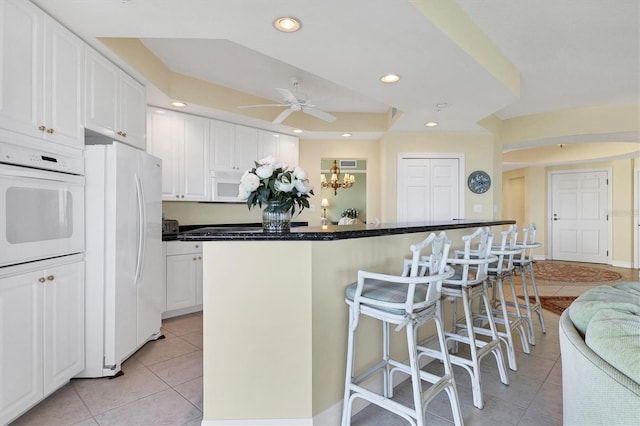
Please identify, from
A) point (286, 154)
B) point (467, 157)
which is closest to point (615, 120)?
point (467, 157)

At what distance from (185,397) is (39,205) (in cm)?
143

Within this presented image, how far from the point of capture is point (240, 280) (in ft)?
5.65

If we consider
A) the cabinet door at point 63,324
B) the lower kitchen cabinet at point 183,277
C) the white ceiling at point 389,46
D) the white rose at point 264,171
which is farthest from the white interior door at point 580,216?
the cabinet door at point 63,324

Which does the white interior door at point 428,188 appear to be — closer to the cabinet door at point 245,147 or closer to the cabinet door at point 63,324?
the cabinet door at point 245,147

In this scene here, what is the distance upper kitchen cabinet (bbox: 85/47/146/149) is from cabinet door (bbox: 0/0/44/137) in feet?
1.33

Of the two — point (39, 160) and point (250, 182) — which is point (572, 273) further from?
point (39, 160)

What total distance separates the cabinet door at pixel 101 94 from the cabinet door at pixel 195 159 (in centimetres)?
127

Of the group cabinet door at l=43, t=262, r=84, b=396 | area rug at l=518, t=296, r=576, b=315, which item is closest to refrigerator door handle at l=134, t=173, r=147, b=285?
cabinet door at l=43, t=262, r=84, b=396

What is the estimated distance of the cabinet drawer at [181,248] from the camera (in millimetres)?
3570

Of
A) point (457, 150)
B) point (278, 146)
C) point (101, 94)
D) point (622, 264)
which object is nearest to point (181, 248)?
point (101, 94)

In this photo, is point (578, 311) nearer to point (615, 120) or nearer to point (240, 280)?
point (240, 280)

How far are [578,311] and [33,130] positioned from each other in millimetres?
2784

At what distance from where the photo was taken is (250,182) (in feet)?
6.24

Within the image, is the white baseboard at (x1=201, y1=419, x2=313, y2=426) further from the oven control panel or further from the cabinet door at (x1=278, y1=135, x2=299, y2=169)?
the cabinet door at (x1=278, y1=135, x2=299, y2=169)
